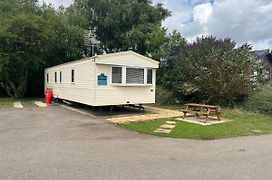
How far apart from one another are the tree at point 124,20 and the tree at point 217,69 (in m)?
9.69

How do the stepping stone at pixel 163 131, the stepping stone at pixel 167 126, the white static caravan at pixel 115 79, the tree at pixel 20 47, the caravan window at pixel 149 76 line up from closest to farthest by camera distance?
the stepping stone at pixel 163 131 < the stepping stone at pixel 167 126 < the white static caravan at pixel 115 79 < the caravan window at pixel 149 76 < the tree at pixel 20 47

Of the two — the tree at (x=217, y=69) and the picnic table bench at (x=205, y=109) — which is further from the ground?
the tree at (x=217, y=69)

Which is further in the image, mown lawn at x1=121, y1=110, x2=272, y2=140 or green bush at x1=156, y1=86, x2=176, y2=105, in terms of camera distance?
green bush at x1=156, y1=86, x2=176, y2=105

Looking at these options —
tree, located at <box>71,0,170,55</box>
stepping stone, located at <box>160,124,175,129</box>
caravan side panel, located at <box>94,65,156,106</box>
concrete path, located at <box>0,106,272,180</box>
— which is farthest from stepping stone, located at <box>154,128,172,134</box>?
tree, located at <box>71,0,170,55</box>

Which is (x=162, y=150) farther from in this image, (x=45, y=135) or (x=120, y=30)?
(x=120, y=30)

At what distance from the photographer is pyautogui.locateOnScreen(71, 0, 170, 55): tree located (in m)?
27.1

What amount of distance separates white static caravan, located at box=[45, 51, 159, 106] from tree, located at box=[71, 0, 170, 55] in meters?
11.7

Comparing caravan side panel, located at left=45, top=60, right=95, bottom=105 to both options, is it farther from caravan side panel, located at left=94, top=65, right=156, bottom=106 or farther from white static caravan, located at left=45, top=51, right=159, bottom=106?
caravan side panel, located at left=94, top=65, right=156, bottom=106

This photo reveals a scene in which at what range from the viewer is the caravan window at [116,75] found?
548 inches

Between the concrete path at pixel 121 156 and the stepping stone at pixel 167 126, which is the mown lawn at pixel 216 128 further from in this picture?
the concrete path at pixel 121 156

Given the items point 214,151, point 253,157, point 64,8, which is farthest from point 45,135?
point 64,8

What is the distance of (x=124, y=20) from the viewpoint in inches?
1102

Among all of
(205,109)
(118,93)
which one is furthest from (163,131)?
(118,93)

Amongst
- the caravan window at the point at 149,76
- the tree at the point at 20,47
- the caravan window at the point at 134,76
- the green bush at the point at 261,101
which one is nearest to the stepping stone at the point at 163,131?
the caravan window at the point at 134,76
